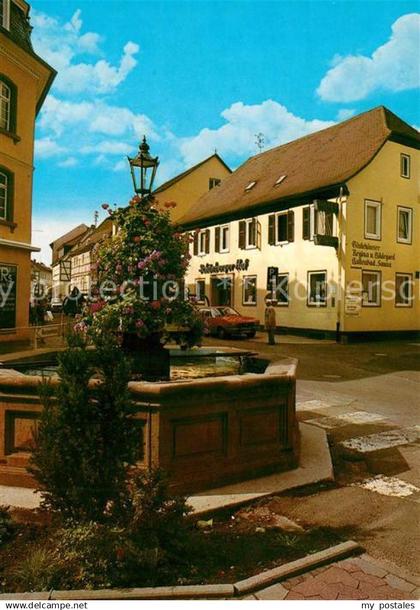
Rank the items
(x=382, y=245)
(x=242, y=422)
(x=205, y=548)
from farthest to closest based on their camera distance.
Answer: (x=382, y=245)
(x=242, y=422)
(x=205, y=548)

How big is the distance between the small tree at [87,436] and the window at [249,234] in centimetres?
2535

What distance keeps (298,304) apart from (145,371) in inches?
774

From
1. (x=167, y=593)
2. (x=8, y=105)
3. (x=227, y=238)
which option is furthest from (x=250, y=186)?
(x=167, y=593)

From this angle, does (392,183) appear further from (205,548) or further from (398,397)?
(205,548)

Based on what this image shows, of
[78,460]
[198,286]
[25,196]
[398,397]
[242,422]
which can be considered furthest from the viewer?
[198,286]

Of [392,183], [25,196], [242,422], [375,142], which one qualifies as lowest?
[242,422]

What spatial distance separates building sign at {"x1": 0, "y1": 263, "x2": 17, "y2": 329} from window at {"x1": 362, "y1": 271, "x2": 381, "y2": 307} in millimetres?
15495

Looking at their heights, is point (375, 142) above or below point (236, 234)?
above

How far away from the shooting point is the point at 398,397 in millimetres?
10430

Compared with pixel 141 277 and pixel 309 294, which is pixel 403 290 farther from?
pixel 141 277

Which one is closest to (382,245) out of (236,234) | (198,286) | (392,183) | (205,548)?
(392,183)

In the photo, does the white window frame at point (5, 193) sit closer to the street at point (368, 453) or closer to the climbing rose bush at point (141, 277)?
the street at point (368, 453)

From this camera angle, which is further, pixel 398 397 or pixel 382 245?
pixel 382 245

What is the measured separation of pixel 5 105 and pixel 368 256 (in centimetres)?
1680
